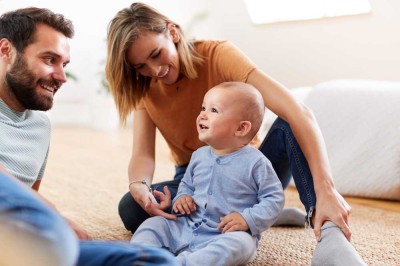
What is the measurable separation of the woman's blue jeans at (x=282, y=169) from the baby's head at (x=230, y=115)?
12cm

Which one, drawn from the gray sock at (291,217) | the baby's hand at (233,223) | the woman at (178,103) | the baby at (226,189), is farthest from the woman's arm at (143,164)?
the gray sock at (291,217)

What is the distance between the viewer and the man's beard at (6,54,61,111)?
1.44 meters

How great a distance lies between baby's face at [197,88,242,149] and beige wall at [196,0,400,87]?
2423 mm

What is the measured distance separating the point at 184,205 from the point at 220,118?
0.78 feet

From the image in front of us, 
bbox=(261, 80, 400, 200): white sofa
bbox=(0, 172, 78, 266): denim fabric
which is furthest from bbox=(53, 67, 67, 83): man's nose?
bbox=(261, 80, 400, 200): white sofa

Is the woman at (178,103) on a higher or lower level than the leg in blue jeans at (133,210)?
higher

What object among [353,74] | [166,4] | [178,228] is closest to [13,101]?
[178,228]

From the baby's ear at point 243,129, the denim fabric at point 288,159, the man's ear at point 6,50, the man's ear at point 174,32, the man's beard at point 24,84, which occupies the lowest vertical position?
the denim fabric at point 288,159

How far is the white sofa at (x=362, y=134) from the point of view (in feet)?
7.84

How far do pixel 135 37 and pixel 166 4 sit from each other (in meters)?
3.68

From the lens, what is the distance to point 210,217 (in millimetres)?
1467

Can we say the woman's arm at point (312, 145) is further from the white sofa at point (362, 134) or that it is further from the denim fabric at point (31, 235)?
the white sofa at point (362, 134)

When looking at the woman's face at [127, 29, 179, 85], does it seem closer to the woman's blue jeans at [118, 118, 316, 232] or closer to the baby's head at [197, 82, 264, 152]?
the baby's head at [197, 82, 264, 152]

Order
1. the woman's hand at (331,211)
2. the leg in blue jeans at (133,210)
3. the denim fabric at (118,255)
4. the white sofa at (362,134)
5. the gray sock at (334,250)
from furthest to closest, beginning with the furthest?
the white sofa at (362,134)
the leg in blue jeans at (133,210)
the woman's hand at (331,211)
the gray sock at (334,250)
the denim fabric at (118,255)
